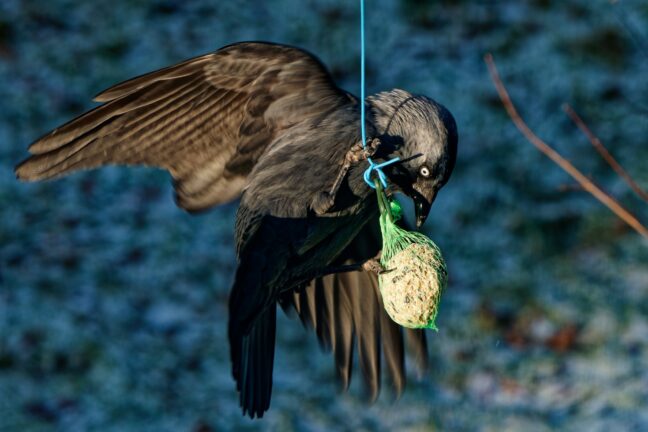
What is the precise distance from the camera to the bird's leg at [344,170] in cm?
337

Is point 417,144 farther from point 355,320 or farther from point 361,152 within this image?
point 355,320

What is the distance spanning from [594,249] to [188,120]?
7.81 ft

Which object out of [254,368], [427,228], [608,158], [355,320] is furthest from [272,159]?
[427,228]

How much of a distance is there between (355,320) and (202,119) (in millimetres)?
984

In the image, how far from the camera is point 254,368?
3.53 meters

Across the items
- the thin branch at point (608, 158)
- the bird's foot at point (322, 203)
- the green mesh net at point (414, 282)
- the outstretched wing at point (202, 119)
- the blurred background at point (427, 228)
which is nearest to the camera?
the thin branch at point (608, 158)

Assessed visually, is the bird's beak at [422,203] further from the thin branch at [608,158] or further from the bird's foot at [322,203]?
the thin branch at [608,158]

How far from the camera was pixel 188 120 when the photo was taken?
3.89m

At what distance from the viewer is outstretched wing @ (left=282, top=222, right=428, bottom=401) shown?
4.23 m

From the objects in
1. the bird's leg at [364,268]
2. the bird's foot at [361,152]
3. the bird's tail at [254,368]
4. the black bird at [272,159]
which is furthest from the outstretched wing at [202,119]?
the bird's tail at [254,368]

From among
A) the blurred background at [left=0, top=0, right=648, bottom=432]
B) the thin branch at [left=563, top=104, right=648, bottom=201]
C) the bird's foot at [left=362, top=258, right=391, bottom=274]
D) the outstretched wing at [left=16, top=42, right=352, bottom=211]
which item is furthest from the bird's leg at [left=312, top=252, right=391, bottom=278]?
the blurred background at [left=0, top=0, right=648, bottom=432]

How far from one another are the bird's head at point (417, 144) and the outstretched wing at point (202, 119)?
0.23 meters

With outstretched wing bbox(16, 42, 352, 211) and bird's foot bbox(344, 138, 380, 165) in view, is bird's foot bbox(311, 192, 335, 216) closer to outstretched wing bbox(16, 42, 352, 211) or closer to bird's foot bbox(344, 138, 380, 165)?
bird's foot bbox(344, 138, 380, 165)

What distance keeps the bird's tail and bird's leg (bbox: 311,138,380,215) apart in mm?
379
